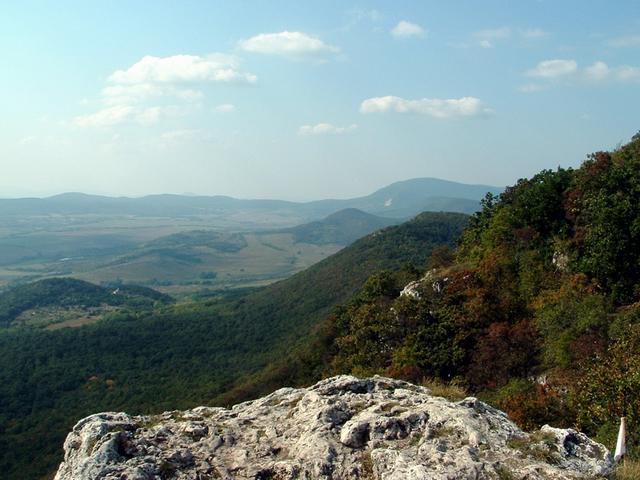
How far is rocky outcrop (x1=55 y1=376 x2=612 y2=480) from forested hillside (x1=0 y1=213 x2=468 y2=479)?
114 feet

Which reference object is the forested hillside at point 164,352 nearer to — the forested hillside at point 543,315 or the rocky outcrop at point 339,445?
the forested hillside at point 543,315

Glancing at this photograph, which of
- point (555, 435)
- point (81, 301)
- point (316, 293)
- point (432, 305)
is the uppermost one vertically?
point (555, 435)

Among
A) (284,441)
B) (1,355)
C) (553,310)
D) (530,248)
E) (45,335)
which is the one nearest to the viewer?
(284,441)

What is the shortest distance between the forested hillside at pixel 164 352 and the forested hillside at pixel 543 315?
13555 mm

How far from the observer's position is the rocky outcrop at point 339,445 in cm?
865

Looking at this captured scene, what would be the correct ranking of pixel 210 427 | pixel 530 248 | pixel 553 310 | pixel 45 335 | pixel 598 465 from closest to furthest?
pixel 598 465 → pixel 210 427 → pixel 553 310 → pixel 530 248 → pixel 45 335

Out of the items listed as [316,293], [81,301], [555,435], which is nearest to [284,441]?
[555,435]

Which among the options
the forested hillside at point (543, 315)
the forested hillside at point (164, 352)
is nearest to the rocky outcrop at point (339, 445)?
the forested hillside at point (543, 315)

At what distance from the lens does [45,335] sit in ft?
291

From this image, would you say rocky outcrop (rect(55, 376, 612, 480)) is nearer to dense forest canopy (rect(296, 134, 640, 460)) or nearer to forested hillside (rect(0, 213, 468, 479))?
dense forest canopy (rect(296, 134, 640, 460))

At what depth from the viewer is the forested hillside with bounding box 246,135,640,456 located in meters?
17.1

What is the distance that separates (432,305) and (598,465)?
74.0ft

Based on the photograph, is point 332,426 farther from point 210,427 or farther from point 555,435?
point 555,435

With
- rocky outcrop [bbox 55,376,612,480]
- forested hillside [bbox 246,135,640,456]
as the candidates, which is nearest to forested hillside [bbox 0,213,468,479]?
forested hillside [bbox 246,135,640,456]
